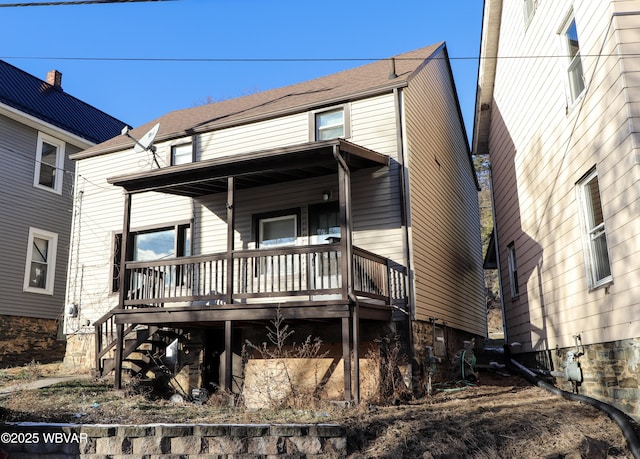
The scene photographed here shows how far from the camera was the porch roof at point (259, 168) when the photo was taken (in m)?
9.22

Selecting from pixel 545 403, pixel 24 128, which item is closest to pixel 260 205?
pixel 545 403

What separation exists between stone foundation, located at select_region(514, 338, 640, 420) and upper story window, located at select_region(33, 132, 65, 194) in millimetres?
15094

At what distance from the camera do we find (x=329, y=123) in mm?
11750

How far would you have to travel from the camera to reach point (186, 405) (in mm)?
9070

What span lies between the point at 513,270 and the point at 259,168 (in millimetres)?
6529

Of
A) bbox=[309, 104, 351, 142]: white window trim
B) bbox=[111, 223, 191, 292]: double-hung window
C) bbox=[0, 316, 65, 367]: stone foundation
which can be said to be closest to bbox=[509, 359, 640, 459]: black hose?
bbox=[309, 104, 351, 142]: white window trim

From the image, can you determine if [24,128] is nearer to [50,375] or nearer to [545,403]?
[50,375]

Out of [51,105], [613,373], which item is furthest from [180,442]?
[51,105]

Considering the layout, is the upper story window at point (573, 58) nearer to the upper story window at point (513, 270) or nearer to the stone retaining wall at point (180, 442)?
the upper story window at point (513, 270)

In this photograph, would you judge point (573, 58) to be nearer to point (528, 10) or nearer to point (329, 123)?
point (528, 10)

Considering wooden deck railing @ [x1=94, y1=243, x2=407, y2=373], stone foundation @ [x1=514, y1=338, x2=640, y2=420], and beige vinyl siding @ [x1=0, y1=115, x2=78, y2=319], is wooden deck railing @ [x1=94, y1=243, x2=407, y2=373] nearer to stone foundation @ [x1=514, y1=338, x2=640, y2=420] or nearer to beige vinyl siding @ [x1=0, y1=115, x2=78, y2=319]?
stone foundation @ [x1=514, y1=338, x2=640, y2=420]

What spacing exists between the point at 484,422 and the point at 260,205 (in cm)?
685

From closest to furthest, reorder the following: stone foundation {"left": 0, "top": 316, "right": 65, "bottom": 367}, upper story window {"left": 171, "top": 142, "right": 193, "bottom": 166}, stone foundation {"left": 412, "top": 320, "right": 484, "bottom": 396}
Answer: stone foundation {"left": 412, "top": 320, "right": 484, "bottom": 396}, upper story window {"left": 171, "top": 142, "right": 193, "bottom": 166}, stone foundation {"left": 0, "top": 316, "right": 65, "bottom": 367}

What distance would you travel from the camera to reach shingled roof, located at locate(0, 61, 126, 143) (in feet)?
53.7
